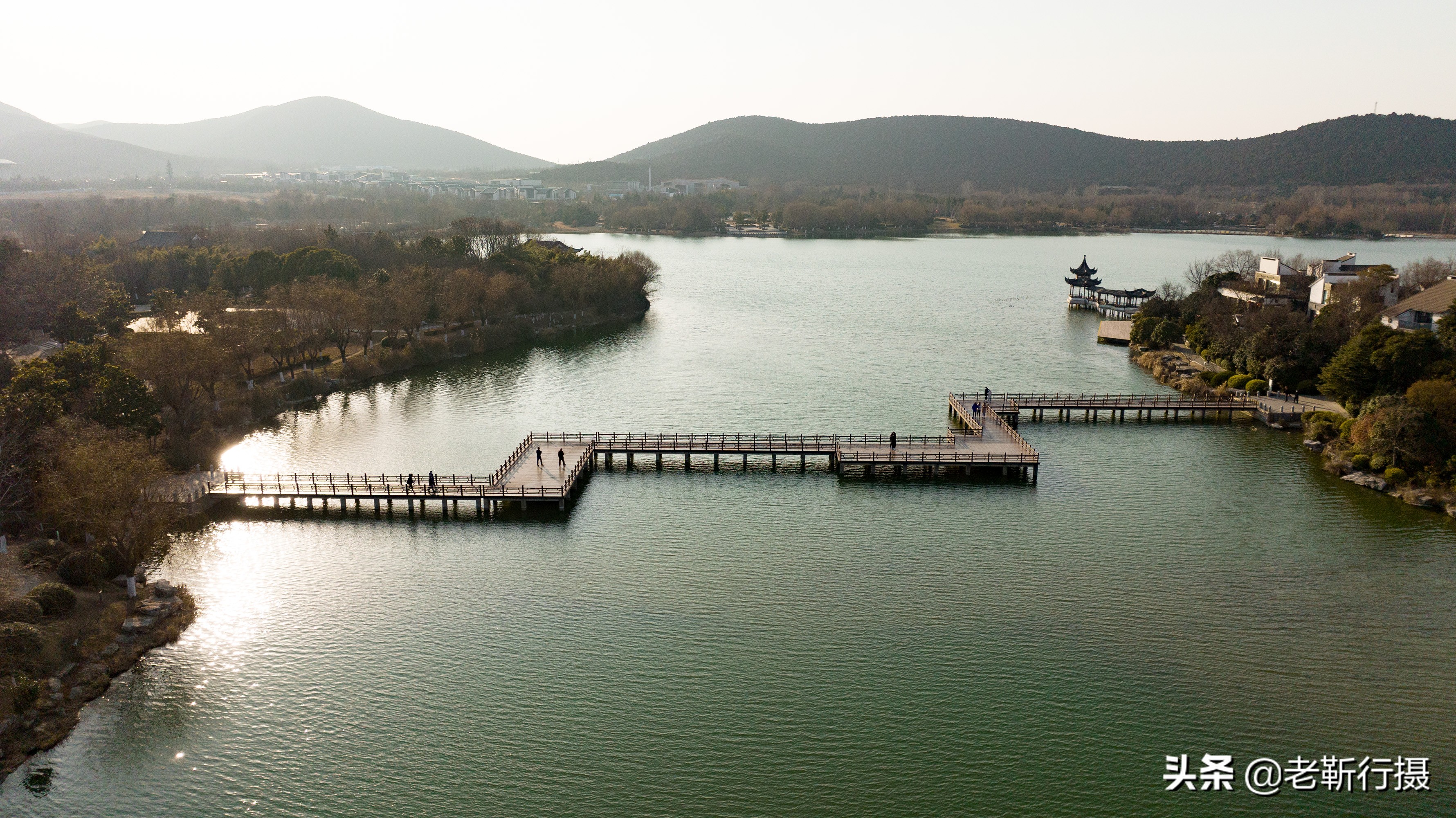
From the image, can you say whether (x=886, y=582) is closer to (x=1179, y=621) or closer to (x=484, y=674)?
(x=1179, y=621)

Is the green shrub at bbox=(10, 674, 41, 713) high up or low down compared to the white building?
down

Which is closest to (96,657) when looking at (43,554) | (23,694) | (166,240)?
(23,694)

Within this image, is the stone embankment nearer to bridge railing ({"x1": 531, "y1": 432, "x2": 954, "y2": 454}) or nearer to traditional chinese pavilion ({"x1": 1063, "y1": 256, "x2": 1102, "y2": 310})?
bridge railing ({"x1": 531, "y1": 432, "x2": 954, "y2": 454})

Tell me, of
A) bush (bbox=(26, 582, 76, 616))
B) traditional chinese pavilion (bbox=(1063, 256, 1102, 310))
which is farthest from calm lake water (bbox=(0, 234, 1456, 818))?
traditional chinese pavilion (bbox=(1063, 256, 1102, 310))

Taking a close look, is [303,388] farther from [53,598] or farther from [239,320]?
[53,598]

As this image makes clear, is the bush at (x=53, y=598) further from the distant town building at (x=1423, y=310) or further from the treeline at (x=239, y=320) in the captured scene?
the distant town building at (x=1423, y=310)

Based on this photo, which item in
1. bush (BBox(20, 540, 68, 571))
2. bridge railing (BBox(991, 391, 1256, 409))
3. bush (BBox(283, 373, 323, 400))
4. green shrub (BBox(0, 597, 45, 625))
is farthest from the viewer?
bush (BBox(283, 373, 323, 400))
